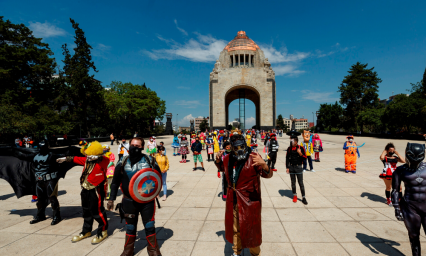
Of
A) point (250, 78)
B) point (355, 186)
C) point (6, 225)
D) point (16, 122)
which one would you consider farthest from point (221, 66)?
point (6, 225)

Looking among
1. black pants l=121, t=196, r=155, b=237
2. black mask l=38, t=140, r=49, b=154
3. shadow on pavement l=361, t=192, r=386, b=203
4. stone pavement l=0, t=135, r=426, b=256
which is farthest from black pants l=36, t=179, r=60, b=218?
shadow on pavement l=361, t=192, r=386, b=203

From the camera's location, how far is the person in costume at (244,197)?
9.50ft

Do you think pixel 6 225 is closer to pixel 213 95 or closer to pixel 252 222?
pixel 252 222

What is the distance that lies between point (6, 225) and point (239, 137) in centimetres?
580

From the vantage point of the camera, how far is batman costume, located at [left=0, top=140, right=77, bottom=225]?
4.71 metres

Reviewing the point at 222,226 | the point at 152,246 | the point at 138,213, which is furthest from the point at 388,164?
the point at 138,213

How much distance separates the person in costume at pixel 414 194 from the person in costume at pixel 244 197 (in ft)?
6.76

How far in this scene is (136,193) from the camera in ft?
10.2

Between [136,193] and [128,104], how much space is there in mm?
37320

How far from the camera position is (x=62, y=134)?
1063 inches

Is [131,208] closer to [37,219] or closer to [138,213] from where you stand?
[138,213]

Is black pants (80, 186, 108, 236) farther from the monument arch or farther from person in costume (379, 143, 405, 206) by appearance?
the monument arch

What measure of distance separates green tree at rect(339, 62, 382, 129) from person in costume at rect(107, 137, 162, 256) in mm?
53283

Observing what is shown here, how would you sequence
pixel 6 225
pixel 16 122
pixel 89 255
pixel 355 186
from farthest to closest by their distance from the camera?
pixel 16 122 → pixel 355 186 → pixel 6 225 → pixel 89 255
